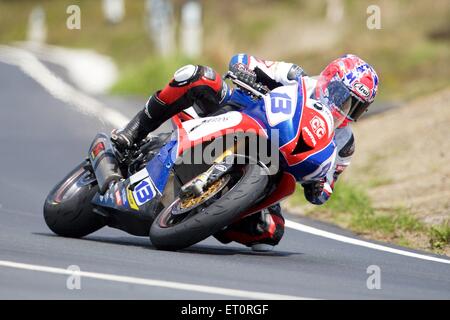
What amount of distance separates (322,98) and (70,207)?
1.93 m

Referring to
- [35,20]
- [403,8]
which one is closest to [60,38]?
[35,20]

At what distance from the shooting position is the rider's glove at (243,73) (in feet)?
27.6

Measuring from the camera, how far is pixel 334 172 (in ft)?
28.8

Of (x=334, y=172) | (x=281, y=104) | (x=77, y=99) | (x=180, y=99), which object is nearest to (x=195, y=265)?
(x=281, y=104)

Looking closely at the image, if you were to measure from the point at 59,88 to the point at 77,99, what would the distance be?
2995 millimetres

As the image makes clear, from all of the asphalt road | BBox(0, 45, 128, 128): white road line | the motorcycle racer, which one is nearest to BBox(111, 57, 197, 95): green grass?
BBox(0, 45, 128, 128): white road line

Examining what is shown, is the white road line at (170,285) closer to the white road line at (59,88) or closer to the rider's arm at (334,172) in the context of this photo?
the rider's arm at (334,172)

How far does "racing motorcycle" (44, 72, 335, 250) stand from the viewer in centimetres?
791

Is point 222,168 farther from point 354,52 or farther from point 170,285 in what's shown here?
point 354,52

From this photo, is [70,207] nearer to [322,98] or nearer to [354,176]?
[322,98]

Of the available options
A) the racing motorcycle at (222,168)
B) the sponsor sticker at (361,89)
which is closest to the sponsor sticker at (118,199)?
the racing motorcycle at (222,168)

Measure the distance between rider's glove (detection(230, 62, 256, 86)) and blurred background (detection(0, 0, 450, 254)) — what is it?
249 centimetres

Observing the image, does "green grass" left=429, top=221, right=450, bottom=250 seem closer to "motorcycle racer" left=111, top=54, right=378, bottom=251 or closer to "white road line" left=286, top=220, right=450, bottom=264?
"white road line" left=286, top=220, right=450, bottom=264

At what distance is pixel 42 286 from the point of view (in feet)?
21.4
